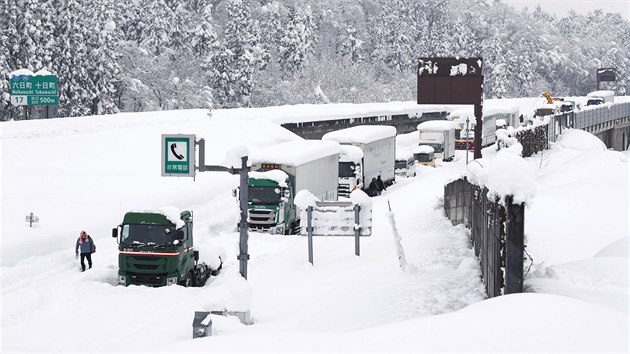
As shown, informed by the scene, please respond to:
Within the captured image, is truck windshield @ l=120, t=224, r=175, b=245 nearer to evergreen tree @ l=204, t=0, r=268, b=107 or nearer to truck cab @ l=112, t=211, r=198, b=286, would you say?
truck cab @ l=112, t=211, r=198, b=286

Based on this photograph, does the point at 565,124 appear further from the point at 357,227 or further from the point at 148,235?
the point at 148,235

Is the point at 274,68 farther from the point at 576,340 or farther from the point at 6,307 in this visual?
the point at 576,340

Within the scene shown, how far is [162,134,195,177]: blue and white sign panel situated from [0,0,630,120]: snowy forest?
175 ft

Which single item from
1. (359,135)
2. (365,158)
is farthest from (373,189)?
(359,135)

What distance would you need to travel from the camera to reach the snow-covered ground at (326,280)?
1162 centimetres

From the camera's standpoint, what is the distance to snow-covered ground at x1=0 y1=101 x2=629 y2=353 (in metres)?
11.6

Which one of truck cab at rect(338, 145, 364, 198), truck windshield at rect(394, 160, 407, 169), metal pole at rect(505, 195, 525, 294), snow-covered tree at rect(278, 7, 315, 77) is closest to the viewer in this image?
metal pole at rect(505, 195, 525, 294)

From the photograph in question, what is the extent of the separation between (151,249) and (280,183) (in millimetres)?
→ 10131

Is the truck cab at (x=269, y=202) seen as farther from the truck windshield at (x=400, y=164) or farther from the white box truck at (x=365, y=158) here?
the truck windshield at (x=400, y=164)

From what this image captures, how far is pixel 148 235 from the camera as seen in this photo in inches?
888

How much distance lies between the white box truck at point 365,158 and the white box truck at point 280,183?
25.9 feet

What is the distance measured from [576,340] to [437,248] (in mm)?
13853

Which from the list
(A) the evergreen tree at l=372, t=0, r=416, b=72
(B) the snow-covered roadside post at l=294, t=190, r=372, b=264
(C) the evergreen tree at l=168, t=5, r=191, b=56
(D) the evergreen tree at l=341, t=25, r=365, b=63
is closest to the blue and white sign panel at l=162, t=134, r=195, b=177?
(B) the snow-covered roadside post at l=294, t=190, r=372, b=264

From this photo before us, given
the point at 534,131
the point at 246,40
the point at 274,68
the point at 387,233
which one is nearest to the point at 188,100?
the point at 246,40
